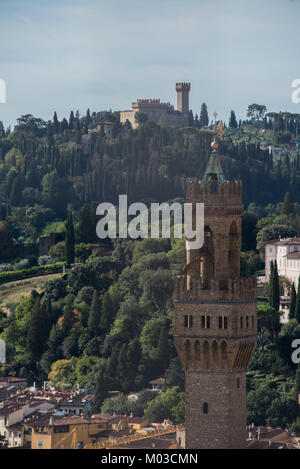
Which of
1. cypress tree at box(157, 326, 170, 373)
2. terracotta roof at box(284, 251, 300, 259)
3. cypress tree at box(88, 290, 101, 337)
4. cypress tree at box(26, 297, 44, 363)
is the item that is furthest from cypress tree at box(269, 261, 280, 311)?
Result: cypress tree at box(26, 297, 44, 363)

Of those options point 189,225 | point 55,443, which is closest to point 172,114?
point 55,443

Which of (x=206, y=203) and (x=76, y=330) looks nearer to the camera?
(x=206, y=203)

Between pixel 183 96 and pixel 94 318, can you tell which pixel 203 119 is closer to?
pixel 183 96

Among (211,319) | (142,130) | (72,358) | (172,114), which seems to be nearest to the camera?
(211,319)

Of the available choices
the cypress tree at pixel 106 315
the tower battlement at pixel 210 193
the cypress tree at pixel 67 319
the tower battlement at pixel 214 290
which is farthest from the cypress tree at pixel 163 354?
the tower battlement at pixel 210 193

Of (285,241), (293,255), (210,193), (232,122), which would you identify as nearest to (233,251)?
(210,193)

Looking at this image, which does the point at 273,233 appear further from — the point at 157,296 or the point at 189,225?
the point at 189,225

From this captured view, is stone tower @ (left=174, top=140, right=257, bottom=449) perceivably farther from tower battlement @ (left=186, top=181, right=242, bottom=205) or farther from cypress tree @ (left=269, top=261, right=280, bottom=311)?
cypress tree @ (left=269, top=261, right=280, bottom=311)

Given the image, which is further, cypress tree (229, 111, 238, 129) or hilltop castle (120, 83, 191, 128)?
cypress tree (229, 111, 238, 129)
